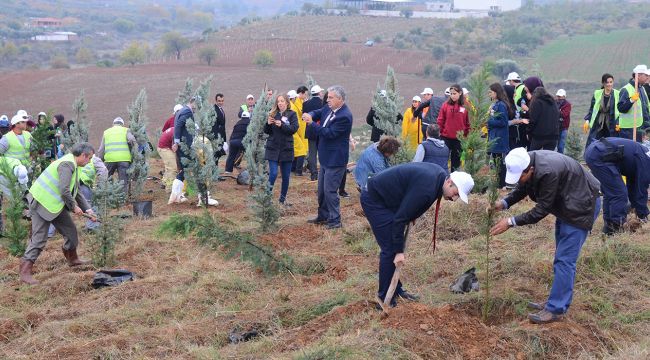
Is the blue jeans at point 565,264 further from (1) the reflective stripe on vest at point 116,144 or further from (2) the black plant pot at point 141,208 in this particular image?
(1) the reflective stripe on vest at point 116,144

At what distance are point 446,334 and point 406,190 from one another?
1.21 meters

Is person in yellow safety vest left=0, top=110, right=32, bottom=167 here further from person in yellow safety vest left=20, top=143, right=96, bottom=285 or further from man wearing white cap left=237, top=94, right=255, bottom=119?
man wearing white cap left=237, top=94, right=255, bottom=119

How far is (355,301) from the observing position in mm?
6879

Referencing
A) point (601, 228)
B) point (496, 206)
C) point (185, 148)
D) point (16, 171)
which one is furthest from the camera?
point (185, 148)

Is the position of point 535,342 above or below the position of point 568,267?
below

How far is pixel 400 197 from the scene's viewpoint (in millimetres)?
6508

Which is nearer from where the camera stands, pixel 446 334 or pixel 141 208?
pixel 446 334

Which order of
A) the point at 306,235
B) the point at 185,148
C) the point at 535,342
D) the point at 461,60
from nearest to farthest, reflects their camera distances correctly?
the point at 535,342 → the point at 306,235 → the point at 185,148 → the point at 461,60

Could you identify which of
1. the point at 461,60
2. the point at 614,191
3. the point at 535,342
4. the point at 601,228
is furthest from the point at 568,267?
the point at 461,60

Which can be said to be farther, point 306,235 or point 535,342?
point 306,235

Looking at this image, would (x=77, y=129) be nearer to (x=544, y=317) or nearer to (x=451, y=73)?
(x=544, y=317)

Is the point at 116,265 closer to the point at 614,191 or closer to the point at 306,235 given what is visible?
the point at 306,235

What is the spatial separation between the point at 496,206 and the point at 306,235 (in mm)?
3960

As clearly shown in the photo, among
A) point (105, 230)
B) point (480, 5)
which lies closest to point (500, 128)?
point (105, 230)
